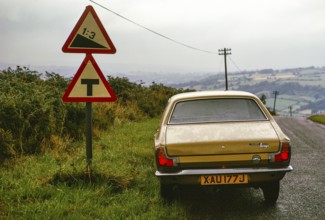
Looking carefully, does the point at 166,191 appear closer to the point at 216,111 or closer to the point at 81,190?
the point at 81,190

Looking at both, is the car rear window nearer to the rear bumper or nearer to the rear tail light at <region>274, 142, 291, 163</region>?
the rear tail light at <region>274, 142, 291, 163</region>

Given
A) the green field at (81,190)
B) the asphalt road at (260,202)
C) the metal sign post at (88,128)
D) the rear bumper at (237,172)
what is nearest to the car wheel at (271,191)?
the asphalt road at (260,202)

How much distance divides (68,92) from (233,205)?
8.91 ft

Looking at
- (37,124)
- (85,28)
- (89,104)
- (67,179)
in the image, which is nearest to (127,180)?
(67,179)

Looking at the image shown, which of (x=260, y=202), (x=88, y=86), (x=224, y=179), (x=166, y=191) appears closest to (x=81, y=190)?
(x=166, y=191)

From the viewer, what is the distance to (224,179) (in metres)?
4.50

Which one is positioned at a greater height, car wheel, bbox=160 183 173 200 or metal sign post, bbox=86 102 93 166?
metal sign post, bbox=86 102 93 166

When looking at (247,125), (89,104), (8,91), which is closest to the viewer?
(247,125)

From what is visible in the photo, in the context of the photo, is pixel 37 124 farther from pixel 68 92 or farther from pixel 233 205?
pixel 233 205

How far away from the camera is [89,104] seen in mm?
5441

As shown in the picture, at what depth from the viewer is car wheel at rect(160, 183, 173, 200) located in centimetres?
496

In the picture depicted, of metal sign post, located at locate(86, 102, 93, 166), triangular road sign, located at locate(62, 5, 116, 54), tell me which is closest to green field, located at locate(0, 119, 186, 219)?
metal sign post, located at locate(86, 102, 93, 166)

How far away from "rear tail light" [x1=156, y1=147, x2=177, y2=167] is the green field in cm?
58

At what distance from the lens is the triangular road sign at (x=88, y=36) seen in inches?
202
